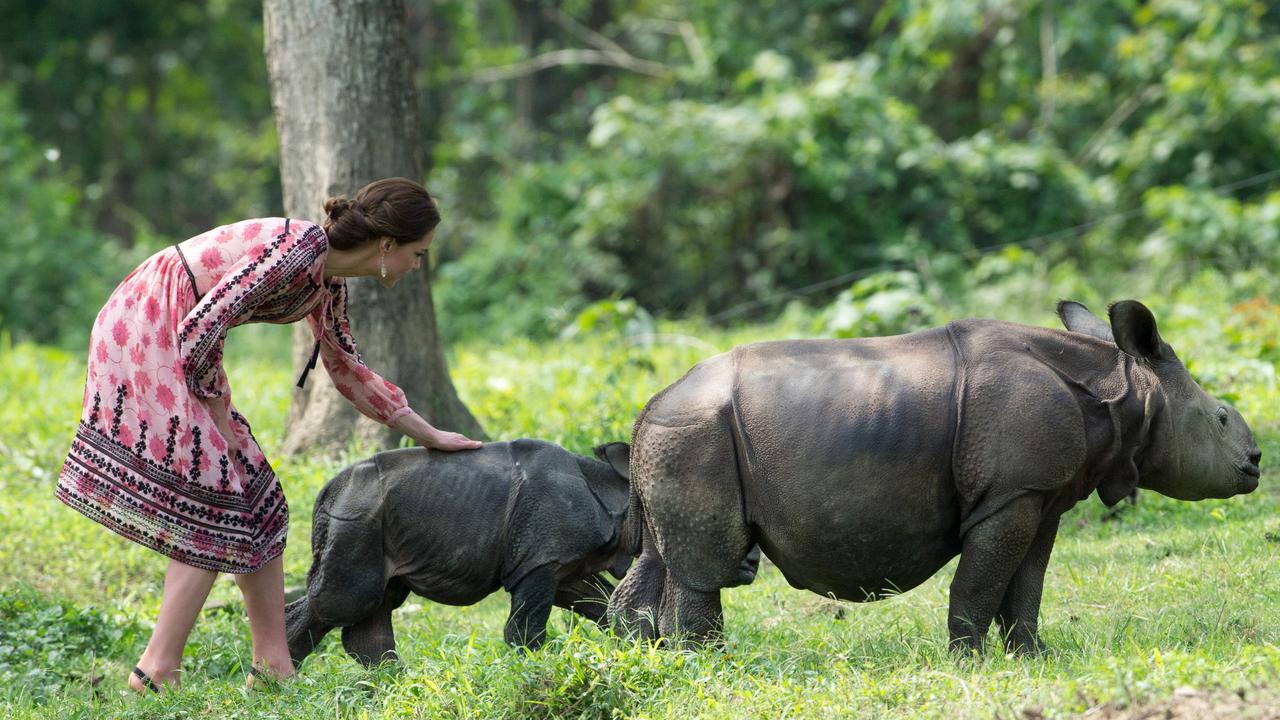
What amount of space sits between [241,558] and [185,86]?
78.8 feet

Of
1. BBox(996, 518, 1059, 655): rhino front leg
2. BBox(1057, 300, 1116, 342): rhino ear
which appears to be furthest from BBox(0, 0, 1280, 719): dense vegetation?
BBox(1057, 300, 1116, 342): rhino ear

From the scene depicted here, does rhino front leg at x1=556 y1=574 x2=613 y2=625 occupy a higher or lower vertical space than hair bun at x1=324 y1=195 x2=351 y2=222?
lower

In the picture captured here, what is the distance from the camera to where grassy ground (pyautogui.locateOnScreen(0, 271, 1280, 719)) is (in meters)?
4.21

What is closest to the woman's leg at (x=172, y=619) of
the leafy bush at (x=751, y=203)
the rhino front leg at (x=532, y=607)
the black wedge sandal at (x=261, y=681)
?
the black wedge sandal at (x=261, y=681)

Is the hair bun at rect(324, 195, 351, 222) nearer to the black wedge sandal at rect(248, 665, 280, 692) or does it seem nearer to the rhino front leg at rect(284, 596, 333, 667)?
the rhino front leg at rect(284, 596, 333, 667)

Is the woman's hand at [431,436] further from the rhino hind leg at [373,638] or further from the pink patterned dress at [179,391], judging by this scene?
the pink patterned dress at [179,391]

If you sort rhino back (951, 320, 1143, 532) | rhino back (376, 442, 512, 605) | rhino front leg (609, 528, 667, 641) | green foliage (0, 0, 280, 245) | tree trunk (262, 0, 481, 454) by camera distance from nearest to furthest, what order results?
rhino back (951, 320, 1143, 532)
rhino front leg (609, 528, 667, 641)
rhino back (376, 442, 512, 605)
tree trunk (262, 0, 481, 454)
green foliage (0, 0, 280, 245)

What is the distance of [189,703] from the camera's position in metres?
4.85

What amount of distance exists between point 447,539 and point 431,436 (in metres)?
0.46

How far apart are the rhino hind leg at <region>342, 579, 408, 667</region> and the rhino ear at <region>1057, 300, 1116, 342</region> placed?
279cm

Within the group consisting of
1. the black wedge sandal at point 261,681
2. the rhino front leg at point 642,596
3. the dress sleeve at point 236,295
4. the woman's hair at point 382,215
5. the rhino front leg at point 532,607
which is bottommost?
the black wedge sandal at point 261,681

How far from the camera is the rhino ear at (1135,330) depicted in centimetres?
460

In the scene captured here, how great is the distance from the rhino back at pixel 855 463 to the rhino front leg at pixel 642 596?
47cm

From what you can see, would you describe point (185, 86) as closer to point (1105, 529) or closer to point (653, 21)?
point (653, 21)
